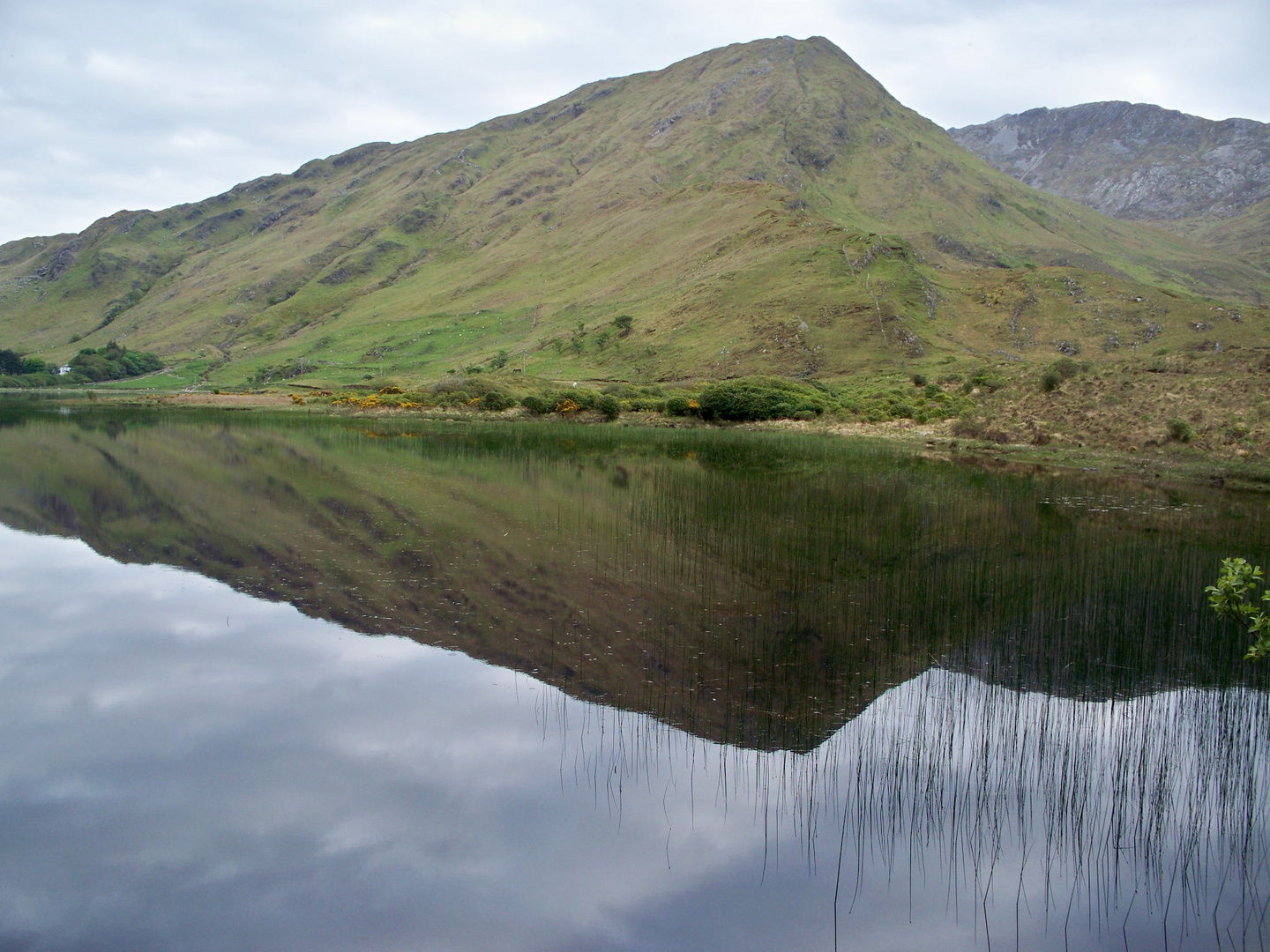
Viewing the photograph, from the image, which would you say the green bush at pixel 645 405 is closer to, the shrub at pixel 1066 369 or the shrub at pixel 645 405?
the shrub at pixel 645 405

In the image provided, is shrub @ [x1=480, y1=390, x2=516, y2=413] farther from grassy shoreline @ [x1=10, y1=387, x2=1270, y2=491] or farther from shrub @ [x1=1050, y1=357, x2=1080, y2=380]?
shrub @ [x1=1050, y1=357, x2=1080, y2=380]

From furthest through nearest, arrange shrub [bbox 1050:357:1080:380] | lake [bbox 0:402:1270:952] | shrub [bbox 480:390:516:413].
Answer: shrub [bbox 480:390:516:413]
shrub [bbox 1050:357:1080:380]
lake [bbox 0:402:1270:952]

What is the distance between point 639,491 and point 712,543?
10.0 metres


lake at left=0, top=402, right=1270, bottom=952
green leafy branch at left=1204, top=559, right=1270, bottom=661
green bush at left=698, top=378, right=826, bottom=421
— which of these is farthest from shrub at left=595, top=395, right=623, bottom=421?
green leafy branch at left=1204, top=559, right=1270, bottom=661

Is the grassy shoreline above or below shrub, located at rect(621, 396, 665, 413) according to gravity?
below

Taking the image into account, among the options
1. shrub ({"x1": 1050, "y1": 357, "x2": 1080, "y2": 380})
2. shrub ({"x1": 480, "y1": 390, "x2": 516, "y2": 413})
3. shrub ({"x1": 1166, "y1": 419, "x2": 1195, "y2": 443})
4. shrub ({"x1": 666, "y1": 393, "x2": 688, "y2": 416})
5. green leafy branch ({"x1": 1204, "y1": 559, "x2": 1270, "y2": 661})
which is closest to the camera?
green leafy branch ({"x1": 1204, "y1": 559, "x2": 1270, "y2": 661})

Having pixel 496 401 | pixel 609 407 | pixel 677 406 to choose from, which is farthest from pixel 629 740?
pixel 496 401

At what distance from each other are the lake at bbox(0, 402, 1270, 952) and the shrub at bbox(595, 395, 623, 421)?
5841 centimetres

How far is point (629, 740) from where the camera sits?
1192 centimetres

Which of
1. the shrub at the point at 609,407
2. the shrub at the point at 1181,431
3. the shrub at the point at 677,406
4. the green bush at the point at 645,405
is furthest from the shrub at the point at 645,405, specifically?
the shrub at the point at 1181,431

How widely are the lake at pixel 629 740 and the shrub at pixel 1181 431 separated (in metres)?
22.6

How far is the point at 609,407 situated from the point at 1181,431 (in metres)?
50.5

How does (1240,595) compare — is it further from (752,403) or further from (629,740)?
(752,403)

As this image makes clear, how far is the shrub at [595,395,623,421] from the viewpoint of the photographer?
8450 centimetres
